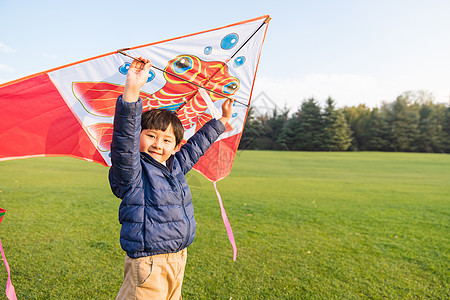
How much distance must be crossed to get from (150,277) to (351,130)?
49.5 m

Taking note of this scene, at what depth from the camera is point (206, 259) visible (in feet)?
12.5

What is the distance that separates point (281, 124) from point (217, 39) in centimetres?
4508

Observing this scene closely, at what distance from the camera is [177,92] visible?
258 cm

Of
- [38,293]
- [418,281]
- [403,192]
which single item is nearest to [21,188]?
[38,293]

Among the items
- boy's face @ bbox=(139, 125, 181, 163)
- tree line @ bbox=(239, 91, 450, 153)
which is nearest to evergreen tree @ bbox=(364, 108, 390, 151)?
tree line @ bbox=(239, 91, 450, 153)

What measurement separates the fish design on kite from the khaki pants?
116 cm

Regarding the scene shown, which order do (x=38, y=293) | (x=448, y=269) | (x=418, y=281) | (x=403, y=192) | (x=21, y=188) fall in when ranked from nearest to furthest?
1. (x=38, y=293)
2. (x=418, y=281)
3. (x=448, y=269)
4. (x=21, y=188)
5. (x=403, y=192)

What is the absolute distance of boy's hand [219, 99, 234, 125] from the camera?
2.61 m

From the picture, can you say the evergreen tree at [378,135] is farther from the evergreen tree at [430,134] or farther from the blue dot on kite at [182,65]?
the blue dot on kite at [182,65]

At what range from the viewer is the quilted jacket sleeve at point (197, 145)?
229 cm

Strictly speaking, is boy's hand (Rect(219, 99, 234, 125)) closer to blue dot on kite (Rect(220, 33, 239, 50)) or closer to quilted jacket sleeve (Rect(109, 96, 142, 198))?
blue dot on kite (Rect(220, 33, 239, 50))


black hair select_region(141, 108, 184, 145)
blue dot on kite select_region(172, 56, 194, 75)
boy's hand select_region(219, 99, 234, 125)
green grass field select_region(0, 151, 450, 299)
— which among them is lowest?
green grass field select_region(0, 151, 450, 299)

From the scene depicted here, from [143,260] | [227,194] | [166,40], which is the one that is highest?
[166,40]

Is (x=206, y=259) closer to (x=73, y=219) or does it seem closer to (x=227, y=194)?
(x=73, y=219)
